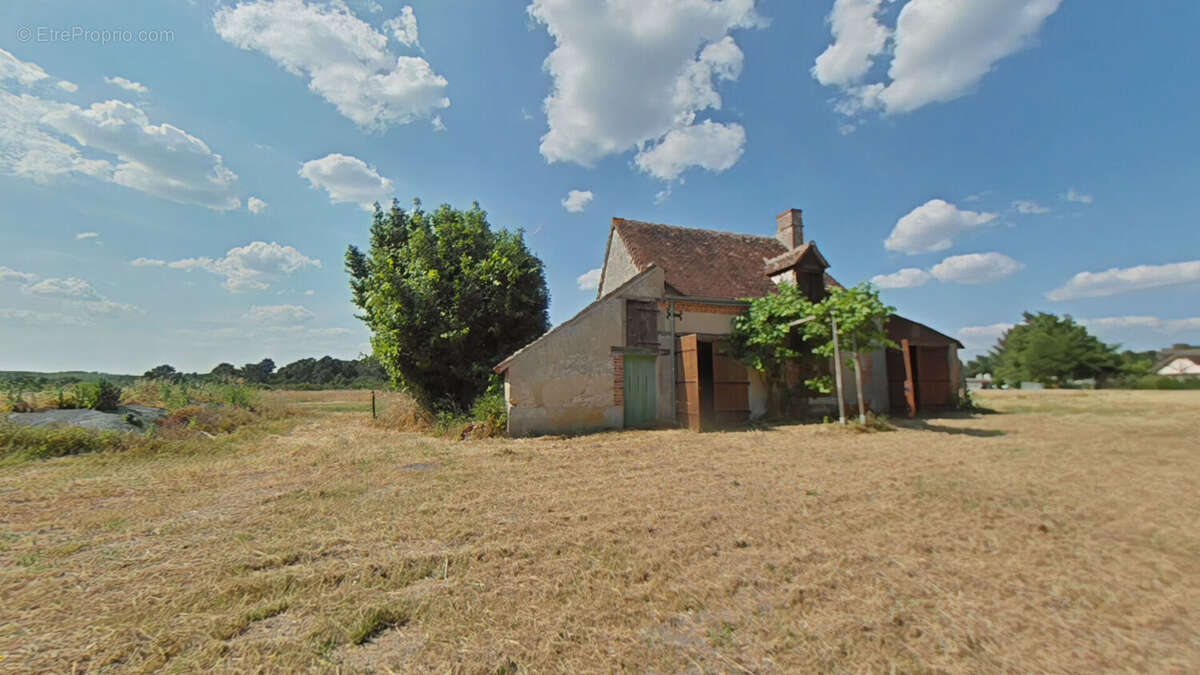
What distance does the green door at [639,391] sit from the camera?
34.3ft

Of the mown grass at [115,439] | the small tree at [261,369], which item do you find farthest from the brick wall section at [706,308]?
the small tree at [261,369]

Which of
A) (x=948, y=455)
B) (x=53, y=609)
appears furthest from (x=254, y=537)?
(x=948, y=455)

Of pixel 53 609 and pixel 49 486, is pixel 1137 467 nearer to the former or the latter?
pixel 53 609

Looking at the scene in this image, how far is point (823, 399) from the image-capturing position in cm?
1192

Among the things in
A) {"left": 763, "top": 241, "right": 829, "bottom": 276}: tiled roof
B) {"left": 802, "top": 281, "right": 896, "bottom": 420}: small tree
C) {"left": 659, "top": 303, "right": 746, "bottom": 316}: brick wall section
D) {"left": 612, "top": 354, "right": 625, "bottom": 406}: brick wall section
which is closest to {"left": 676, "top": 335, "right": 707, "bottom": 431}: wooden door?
{"left": 659, "top": 303, "right": 746, "bottom": 316}: brick wall section

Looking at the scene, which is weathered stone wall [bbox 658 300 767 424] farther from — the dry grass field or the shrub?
the dry grass field

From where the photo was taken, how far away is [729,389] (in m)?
10.9

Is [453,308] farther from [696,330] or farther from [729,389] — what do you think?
[729,389]

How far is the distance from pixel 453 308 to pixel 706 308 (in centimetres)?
667

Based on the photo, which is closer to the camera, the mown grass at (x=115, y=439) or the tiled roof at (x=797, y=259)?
the mown grass at (x=115, y=439)

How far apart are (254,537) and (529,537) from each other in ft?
7.14

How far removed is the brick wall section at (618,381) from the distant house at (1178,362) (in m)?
67.5

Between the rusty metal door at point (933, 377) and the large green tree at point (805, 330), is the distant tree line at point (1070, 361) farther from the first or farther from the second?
the large green tree at point (805, 330)

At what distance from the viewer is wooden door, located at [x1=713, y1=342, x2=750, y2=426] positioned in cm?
1082
